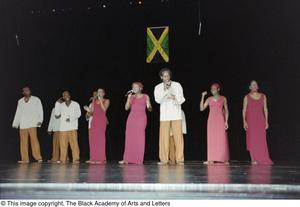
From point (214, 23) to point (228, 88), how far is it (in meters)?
1.21

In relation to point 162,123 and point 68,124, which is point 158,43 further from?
point 162,123

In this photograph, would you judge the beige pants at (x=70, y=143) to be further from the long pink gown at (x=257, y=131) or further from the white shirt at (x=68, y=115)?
the long pink gown at (x=257, y=131)

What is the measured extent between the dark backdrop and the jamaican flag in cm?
12

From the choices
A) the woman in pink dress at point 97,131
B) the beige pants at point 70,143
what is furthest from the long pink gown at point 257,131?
the beige pants at point 70,143

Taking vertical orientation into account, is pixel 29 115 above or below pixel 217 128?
above

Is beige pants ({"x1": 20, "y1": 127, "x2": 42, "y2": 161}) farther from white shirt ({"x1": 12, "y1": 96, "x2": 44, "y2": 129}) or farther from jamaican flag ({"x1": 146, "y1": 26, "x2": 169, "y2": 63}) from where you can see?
jamaican flag ({"x1": 146, "y1": 26, "x2": 169, "y2": 63})

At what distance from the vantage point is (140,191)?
4.00m

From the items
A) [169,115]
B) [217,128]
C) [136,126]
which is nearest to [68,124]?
[136,126]

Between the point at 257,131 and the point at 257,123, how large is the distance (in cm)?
13

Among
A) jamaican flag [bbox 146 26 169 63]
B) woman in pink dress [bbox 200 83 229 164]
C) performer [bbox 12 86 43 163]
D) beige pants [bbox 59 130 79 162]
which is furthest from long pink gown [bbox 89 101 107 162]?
woman in pink dress [bbox 200 83 229 164]

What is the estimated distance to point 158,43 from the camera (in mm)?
8930

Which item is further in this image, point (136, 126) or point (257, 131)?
point (257, 131)

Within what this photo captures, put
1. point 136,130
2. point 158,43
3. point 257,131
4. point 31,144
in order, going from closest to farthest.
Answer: point 136,130 < point 257,131 < point 31,144 < point 158,43

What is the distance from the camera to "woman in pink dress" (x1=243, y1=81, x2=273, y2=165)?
748cm
